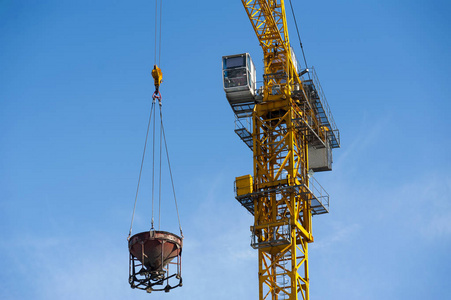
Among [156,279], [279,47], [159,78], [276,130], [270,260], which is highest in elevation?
[279,47]

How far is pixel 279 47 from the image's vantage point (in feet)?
246

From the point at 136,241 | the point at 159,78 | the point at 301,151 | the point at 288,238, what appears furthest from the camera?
the point at 301,151

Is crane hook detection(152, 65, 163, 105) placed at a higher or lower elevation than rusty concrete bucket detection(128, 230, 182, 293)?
higher

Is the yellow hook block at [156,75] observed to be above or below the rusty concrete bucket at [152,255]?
above

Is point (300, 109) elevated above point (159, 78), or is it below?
above

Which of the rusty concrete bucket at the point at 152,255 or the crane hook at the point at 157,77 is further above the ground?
the crane hook at the point at 157,77

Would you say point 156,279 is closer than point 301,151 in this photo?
Yes

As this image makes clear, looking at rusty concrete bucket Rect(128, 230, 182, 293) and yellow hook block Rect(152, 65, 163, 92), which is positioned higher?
yellow hook block Rect(152, 65, 163, 92)

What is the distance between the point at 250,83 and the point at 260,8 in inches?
233

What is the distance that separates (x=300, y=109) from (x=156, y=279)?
81.3 ft

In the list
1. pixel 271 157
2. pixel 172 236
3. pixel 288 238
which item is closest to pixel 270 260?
pixel 288 238

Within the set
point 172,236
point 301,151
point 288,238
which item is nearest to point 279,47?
point 301,151

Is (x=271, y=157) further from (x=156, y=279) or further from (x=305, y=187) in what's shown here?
(x=156, y=279)

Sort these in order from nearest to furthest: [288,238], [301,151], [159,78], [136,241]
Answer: [136,241], [159,78], [288,238], [301,151]
